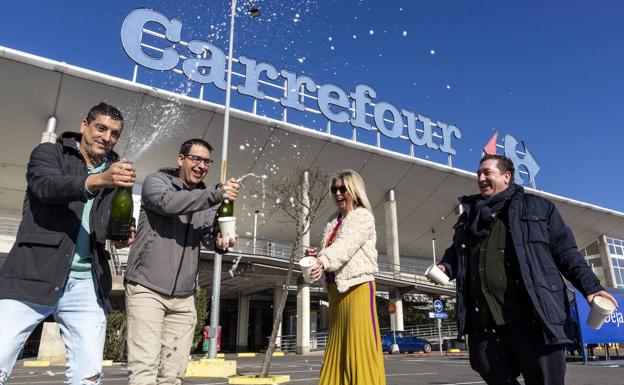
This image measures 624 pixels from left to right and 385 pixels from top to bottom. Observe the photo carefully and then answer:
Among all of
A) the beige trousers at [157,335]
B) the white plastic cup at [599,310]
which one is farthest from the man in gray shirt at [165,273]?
the white plastic cup at [599,310]

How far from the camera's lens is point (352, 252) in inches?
117

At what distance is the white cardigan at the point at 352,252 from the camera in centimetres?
291

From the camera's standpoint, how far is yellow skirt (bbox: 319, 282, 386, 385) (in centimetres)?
288

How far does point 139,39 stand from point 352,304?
20562 millimetres

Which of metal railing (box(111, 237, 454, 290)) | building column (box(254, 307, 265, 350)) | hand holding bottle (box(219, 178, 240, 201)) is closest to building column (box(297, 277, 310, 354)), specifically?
metal railing (box(111, 237, 454, 290))

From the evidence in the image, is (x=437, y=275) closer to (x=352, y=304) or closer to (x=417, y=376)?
(x=352, y=304)

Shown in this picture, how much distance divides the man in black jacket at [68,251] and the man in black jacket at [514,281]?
215 cm

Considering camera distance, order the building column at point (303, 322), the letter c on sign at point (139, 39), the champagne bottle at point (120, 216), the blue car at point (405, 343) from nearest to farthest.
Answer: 1. the champagne bottle at point (120, 216)
2. the letter c on sign at point (139, 39)
3. the building column at point (303, 322)
4. the blue car at point (405, 343)

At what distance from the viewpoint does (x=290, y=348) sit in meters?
29.8

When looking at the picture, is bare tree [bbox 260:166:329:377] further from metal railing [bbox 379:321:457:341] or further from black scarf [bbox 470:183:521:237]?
metal railing [bbox 379:321:457:341]

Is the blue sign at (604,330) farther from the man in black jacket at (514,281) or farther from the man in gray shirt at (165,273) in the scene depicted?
the man in gray shirt at (165,273)

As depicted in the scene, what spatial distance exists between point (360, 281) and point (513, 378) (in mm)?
1074

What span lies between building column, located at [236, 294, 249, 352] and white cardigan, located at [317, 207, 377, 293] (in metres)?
28.1

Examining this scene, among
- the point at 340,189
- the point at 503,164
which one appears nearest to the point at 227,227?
the point at 340,189
